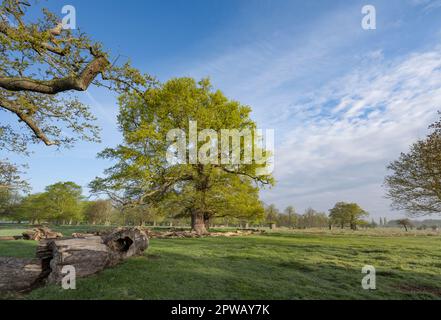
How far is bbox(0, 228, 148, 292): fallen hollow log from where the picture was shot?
24.7ft

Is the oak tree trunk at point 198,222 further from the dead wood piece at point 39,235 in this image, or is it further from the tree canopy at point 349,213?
the tree canopy at point 349,213

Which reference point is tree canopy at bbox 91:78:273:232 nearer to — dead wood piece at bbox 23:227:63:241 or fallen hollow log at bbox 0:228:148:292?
dead wood piece at bbox 23:227:63:241

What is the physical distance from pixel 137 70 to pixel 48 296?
864 cm

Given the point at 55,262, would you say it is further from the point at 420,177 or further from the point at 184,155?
the point at 420,177

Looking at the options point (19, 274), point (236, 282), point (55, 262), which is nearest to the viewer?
point (236, 282)

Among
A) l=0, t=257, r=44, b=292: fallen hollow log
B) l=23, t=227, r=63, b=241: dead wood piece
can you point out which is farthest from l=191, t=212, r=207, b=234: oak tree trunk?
l=0, t=257, r=44, b=292: fallen hollow log

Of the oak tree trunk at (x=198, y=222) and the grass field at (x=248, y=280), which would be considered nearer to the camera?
the grass field at (x=248, y=280)

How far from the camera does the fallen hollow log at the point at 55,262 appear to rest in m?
7.54

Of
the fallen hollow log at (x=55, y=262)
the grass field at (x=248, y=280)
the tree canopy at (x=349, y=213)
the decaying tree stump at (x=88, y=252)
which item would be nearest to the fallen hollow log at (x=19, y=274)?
the fallen hollow log at (x=55, y=262)

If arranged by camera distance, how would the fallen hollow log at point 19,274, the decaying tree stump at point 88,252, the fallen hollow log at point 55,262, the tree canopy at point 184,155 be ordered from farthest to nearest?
1. the tree canopy at point 184,155
2. the decaying tree stump at point 88,252
3. the fallen hollow log at point 55,262
4. the fallen hollow log at point 19,274

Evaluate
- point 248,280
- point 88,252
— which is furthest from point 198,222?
point 248,280

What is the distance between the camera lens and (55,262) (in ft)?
25.1

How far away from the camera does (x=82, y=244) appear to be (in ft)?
28.3

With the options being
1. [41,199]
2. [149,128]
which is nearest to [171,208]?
[149,128]
